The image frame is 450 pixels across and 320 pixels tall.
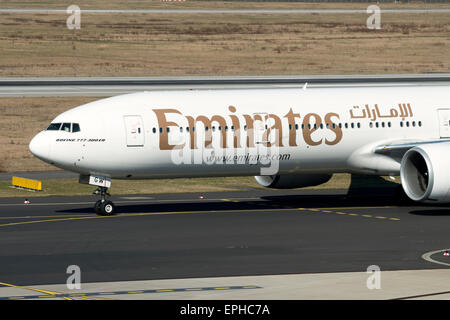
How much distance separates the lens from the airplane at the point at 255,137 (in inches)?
1628

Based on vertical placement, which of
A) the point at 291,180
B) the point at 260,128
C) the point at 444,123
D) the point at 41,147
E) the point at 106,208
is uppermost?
the point at 444,123

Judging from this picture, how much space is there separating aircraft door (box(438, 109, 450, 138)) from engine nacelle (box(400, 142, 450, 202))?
97.3 inches

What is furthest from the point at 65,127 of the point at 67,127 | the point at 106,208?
the point at 106,208

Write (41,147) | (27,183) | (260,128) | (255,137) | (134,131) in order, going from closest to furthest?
(41,147) < (134,131) < (255,137) < (260,128) < (27,183)

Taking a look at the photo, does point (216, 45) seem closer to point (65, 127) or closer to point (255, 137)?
point (255, 137)

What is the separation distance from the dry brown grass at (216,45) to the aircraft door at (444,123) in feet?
177

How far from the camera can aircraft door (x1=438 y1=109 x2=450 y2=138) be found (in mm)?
45312

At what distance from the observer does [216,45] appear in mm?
112312

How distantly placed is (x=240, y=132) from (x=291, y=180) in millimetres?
5216

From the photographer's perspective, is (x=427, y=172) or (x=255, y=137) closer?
(x=255, y=137)

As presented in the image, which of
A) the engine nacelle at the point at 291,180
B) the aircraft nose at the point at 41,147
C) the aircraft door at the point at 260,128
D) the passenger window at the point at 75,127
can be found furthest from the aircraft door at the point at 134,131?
the engine nacelle at the point at 291,180

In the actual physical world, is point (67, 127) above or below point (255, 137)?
above

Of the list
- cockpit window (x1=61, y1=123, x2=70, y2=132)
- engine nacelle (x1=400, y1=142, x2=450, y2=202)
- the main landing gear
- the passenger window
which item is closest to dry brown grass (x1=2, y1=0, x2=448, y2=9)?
the main landing gear

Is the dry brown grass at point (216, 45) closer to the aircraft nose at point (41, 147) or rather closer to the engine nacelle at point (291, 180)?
the engine nacelle at point (291, 180)
